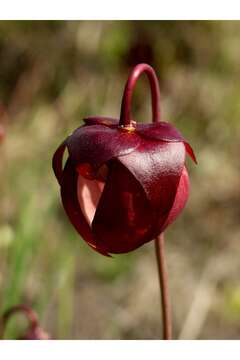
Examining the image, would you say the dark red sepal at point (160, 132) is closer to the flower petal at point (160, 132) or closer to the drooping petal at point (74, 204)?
the flower petal at point (160, 132)

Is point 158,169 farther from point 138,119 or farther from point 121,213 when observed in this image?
point 138,119

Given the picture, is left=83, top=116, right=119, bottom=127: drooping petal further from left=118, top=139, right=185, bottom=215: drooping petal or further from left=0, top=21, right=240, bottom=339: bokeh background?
left=0, top=21, right=240, bottom=339: bokeh background

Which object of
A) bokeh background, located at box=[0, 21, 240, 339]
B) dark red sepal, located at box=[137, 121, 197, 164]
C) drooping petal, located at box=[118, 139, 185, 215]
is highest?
dark red sepal, located at box=[137, 121, 197, 164]

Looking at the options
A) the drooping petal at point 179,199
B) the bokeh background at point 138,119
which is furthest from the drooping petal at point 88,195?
the bokeh background at point 138,119

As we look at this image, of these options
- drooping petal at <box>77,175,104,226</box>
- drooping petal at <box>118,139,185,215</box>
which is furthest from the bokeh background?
drooping petal at <box>118,139,185,215</box>

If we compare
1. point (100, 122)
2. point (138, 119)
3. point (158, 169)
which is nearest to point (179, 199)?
point (158, 169)

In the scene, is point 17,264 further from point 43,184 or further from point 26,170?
point 26,170
